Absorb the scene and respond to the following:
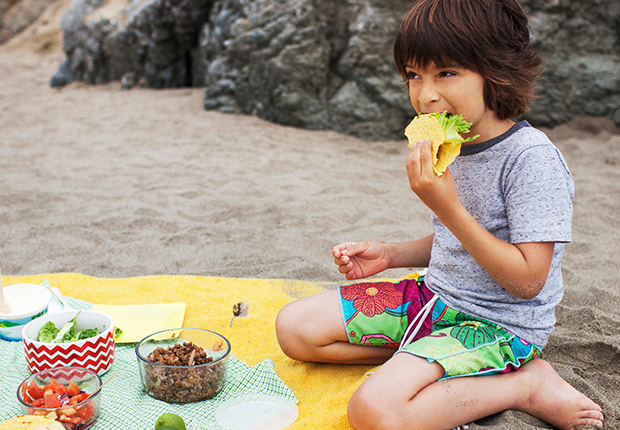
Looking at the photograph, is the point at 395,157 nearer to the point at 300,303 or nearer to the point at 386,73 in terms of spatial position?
the point at 386,73

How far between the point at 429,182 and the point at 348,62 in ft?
16.4

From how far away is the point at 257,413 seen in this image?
1635 mm

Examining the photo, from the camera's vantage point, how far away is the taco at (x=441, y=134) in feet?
4.98

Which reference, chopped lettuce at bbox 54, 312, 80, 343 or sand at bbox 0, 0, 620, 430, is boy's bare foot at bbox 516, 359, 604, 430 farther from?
chopped lettuce at bbox 54, 312, 80, 343

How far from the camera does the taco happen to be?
152cm

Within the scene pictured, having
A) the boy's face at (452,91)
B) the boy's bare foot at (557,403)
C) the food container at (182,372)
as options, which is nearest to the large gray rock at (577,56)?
the boy's face at (452,91)

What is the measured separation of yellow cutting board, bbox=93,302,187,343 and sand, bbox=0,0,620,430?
0.45 m

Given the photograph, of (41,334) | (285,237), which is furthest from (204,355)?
(285,237)

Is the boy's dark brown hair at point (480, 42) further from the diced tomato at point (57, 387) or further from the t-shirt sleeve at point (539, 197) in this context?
the diced tomato at point (57, 387)

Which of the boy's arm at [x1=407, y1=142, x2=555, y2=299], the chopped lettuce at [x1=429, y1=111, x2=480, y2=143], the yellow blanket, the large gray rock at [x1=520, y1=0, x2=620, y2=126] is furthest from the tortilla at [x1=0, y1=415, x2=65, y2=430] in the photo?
the large gray rock at [x1=520, y1=0, x2=620, y2=126]

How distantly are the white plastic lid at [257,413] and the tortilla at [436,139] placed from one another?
89 cm

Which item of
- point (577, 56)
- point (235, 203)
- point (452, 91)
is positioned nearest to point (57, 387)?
point (452, 91)

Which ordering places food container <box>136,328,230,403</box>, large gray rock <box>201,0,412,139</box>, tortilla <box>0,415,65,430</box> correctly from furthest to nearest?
large gray rock <box>201,0,412,139</box>, food container <box>136,328,230,403</box>, tortilla <box>0,415,65,430</box>

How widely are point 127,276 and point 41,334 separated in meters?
1.01
